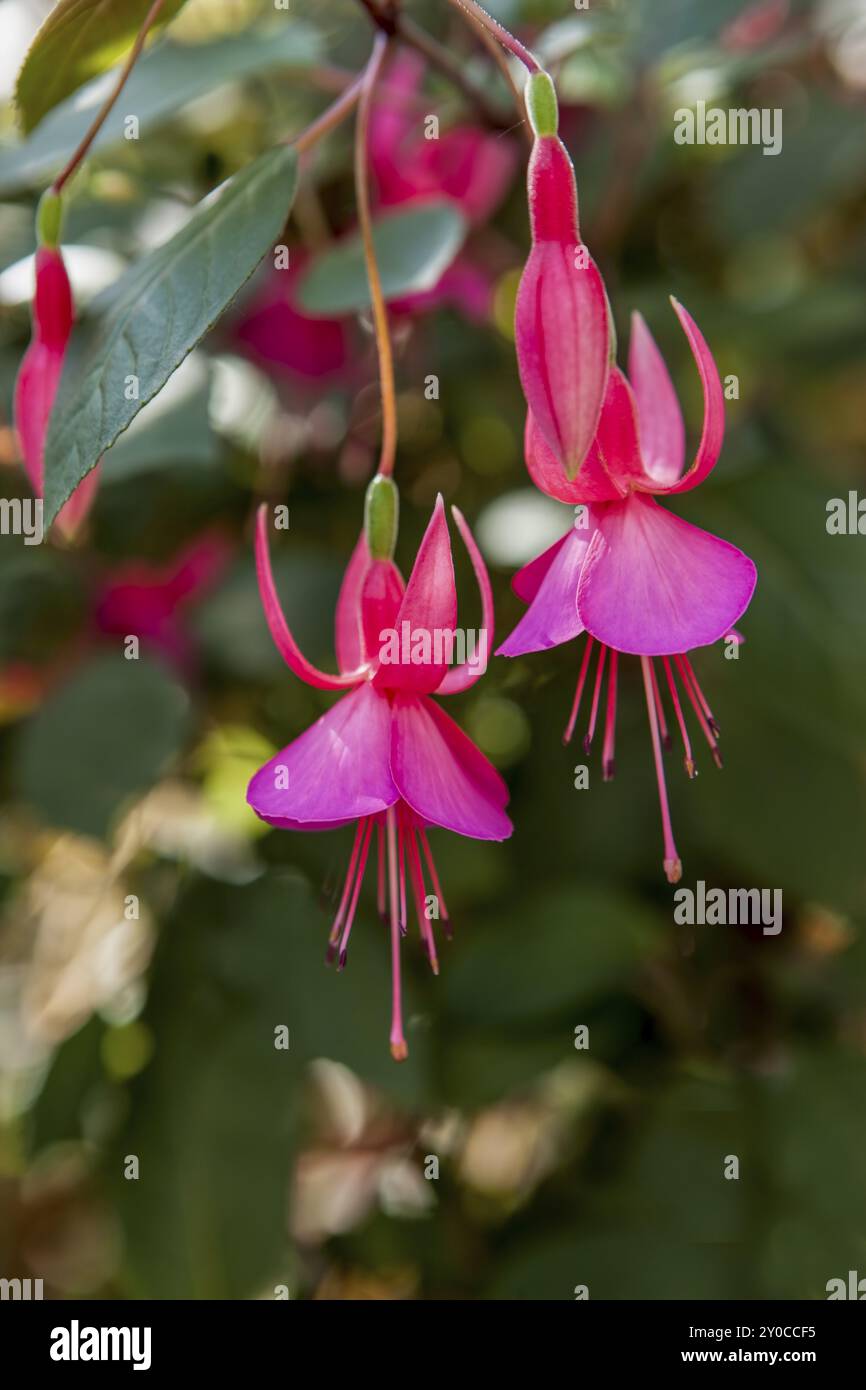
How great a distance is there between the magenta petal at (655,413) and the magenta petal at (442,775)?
132mm

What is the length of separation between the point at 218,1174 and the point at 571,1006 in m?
0.24

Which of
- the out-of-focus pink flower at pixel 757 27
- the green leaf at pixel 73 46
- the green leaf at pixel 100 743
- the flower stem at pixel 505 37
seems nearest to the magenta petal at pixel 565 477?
the flower stem at pixel 505 37

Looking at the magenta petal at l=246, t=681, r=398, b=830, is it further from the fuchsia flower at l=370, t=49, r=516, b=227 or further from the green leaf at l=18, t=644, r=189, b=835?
the fuchsia flower at l=370, t=49, r=516, b=227

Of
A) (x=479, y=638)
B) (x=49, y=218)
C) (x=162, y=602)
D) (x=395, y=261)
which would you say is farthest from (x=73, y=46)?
(x=162, y=602)

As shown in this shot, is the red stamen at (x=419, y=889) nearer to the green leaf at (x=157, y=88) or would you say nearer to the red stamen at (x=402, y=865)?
the red stamen at (x=402, y=865)

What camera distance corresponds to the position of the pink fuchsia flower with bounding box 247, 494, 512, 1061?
0.42 m

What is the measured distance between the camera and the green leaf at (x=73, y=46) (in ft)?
1.53

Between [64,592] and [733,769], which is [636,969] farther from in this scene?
[64,592]

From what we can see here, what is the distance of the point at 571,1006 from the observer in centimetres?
84

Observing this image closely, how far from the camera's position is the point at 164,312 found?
433 mm

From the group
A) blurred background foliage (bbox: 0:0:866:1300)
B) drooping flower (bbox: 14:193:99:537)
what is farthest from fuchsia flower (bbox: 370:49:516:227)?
drooping flower (bbox: 14:193:99:537)

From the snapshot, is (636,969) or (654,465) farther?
(636,969)

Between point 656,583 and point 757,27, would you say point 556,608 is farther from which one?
point 757,27
